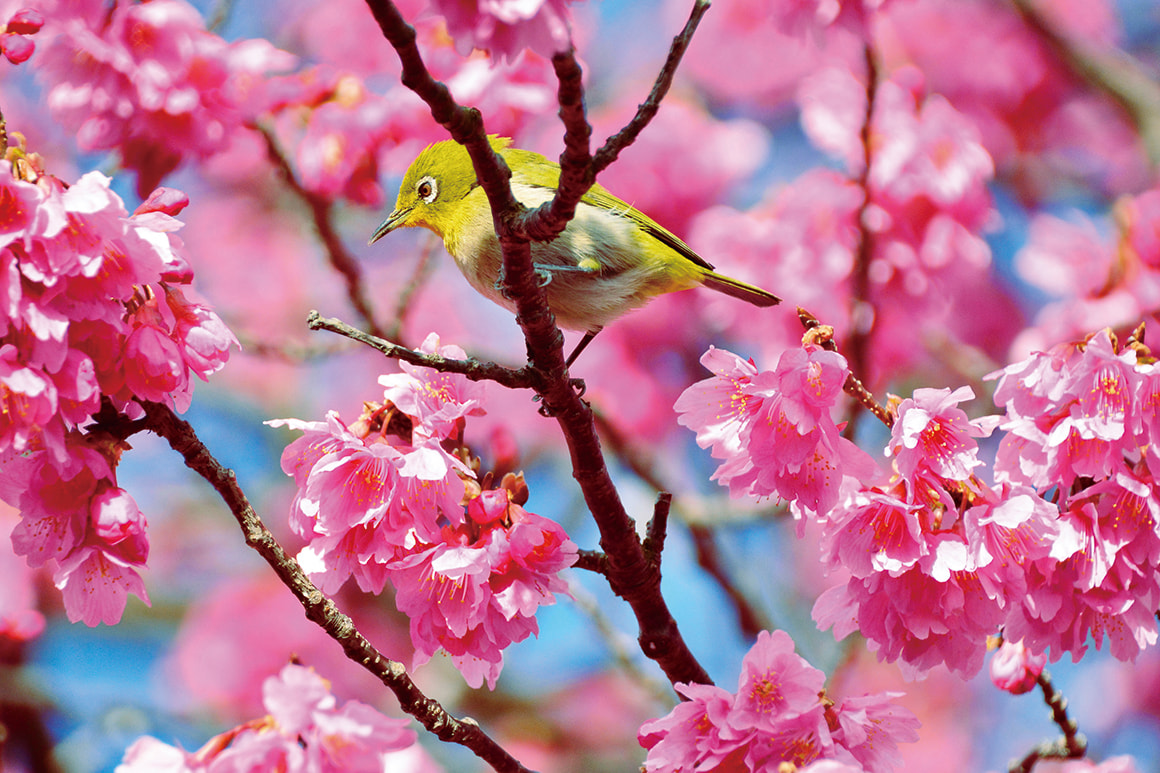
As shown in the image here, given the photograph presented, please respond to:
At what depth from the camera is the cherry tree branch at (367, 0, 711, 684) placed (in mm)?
1381

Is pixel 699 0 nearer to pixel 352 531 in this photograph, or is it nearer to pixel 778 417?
pixel 778 417

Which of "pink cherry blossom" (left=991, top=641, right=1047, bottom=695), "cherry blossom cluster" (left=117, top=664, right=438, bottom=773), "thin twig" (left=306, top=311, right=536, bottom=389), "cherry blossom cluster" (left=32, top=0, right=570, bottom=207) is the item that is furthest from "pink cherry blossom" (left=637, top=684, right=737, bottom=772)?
"cherry blossom cluster" (left=32, top=0, right=570, bottom=207)

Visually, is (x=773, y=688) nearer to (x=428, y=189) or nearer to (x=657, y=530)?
(x=657, y=530)

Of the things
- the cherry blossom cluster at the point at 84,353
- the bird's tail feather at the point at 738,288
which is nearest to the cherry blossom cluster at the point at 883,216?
the bird's tail feather at the point at 738,288

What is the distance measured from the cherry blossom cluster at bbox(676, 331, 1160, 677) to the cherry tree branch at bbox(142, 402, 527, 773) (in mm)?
752

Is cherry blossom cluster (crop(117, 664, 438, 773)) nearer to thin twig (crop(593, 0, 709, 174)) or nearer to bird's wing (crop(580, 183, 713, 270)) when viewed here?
thin twig (crop(593, 0, 709, 174))

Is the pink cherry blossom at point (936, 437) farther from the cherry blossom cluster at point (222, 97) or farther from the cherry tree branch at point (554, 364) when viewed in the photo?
the cherry blossom cluster at point (222, 97)

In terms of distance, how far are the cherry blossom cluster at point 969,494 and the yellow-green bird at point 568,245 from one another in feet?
3.19

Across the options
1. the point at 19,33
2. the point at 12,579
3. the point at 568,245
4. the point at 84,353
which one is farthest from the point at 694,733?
the point at 12,579

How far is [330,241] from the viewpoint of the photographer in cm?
399

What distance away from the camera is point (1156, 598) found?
1.98 metres

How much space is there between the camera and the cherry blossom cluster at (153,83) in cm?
334

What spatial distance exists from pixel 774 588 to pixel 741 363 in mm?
4243

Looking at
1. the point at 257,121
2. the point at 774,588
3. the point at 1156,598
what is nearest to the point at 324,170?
the point at 257,121
